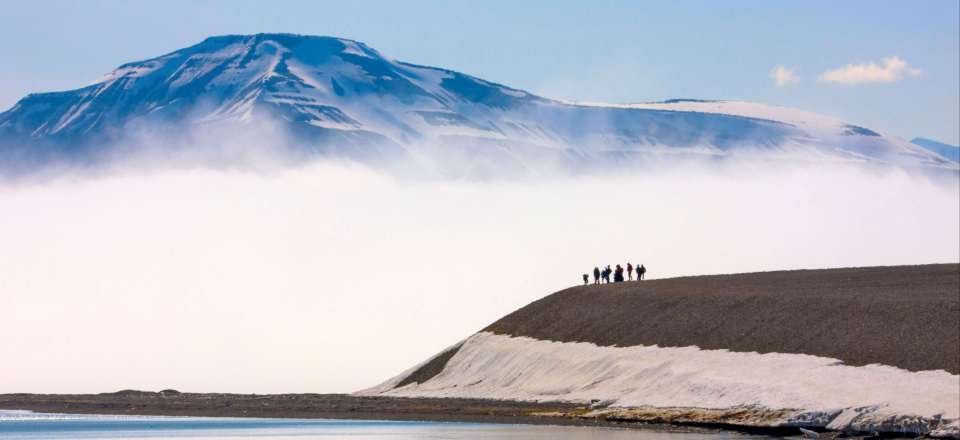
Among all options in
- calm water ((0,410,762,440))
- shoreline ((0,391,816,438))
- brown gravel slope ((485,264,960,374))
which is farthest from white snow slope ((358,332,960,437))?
calm water ((0,410,762,440))

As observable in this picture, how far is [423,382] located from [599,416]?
106ft

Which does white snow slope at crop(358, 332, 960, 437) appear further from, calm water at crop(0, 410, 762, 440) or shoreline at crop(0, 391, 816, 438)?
calm water at crop(0, 410, 762, 440)

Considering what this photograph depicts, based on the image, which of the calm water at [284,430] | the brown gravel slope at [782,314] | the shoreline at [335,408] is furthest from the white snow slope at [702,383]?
the calm water at [284,430]

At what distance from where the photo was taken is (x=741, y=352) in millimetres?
92438

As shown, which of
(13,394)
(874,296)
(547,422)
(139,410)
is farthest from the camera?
(13,394)

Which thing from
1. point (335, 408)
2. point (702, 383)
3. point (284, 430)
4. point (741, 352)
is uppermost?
point (741, 352)

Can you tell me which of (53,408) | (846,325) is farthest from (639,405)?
(53,408)

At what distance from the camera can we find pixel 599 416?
3433 inches

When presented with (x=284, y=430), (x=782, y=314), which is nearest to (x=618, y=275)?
(x=782, y=314)

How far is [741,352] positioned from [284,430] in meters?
26.5

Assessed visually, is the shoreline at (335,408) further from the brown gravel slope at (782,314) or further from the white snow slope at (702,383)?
the brown gravel slope at (782,314)

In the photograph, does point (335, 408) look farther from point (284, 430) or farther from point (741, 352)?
point (741, 352)

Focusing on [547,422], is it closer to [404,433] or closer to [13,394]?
[404,433]

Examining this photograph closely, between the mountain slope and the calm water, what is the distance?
7.01 metres
